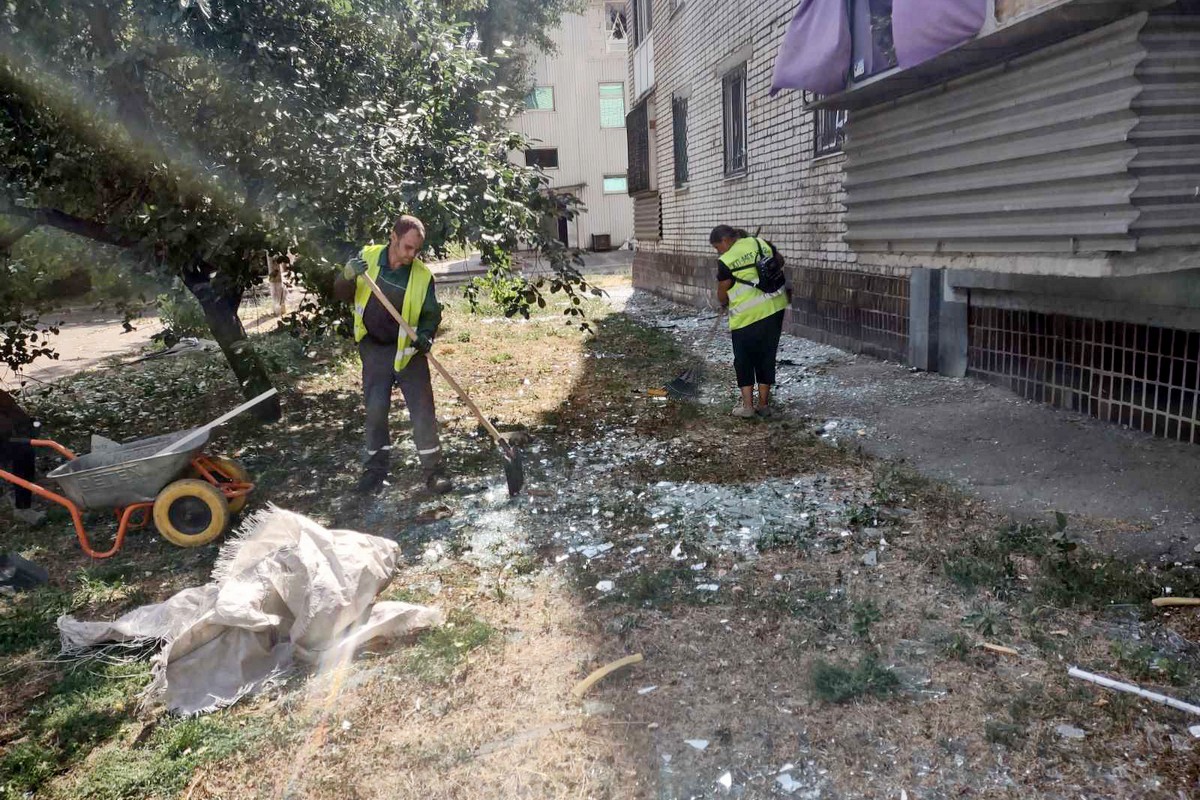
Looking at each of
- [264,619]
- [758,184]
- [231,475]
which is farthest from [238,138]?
[758,184]

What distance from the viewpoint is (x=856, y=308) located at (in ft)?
28.6

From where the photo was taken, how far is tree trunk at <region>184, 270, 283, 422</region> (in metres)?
7.33

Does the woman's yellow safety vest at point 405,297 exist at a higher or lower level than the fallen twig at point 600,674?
higher

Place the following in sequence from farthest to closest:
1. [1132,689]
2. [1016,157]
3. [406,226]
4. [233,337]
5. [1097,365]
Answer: [233,337]
[1097,365]
[406,226]
[1016,157]
[1132,689]

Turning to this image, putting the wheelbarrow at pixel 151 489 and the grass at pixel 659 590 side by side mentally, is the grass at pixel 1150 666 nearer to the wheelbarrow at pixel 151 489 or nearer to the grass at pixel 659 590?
the grass at pixel 659 590

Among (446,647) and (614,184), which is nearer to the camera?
(446,647)

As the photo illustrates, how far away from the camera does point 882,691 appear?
306cm

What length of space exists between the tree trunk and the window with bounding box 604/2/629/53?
1066 inches

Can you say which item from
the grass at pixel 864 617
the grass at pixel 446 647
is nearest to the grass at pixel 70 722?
the grass at pixel 446 647

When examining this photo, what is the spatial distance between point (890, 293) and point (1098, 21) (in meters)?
4.28

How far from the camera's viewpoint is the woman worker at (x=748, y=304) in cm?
666

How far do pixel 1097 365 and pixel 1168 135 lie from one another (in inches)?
90.0

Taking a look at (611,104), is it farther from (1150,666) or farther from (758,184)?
(1150,666)

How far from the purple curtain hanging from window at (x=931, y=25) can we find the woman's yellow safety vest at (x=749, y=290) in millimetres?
2000
